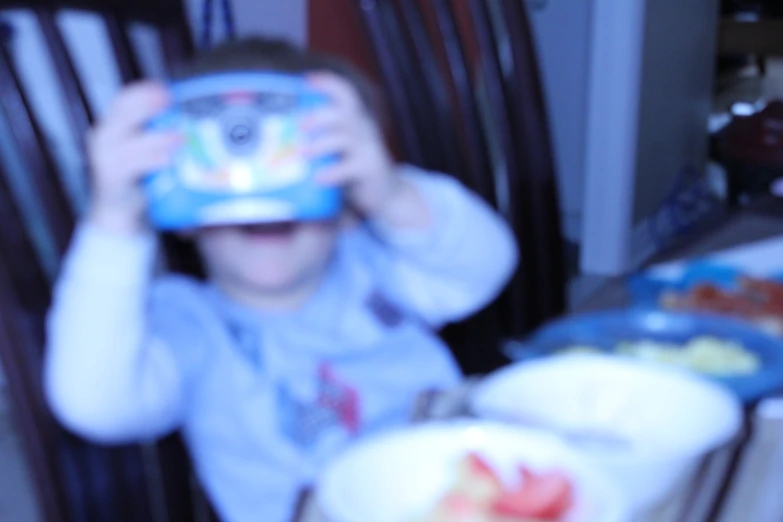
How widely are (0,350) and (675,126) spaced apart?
2.74 meters

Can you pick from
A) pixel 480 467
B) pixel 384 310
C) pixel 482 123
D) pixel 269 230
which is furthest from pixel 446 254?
pixel 480 467

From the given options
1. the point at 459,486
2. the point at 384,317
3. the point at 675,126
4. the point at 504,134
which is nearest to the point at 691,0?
the point at 675,126

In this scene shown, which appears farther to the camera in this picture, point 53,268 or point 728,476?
point 53,268

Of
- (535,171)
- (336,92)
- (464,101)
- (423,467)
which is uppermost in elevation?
(336,92)

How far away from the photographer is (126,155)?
662mm

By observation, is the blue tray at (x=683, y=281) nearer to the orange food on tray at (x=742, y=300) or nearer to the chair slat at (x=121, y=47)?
→ the orange food on tray at (x=742, y=300)

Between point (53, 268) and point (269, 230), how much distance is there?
18 cm

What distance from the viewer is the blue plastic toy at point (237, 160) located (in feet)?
1.92

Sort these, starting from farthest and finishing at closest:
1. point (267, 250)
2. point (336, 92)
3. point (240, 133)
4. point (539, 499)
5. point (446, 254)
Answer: point (446, 254) < point (267, 250) < point (336, 92) < point (240, 133) < point (539, 499)

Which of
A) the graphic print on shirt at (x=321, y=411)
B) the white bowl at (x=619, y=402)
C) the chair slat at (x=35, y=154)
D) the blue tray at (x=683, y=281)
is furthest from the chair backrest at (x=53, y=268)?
the blue tray at (x=683, y=281)

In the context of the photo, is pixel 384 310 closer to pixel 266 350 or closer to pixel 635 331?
pixel 266 350

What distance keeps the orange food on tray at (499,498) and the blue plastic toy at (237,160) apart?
19 cm

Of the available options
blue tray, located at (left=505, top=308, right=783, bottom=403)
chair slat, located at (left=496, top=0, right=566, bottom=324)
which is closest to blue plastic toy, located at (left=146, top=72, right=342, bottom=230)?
blue tray, located at (left=505, top=308, right=783, bottom=403)

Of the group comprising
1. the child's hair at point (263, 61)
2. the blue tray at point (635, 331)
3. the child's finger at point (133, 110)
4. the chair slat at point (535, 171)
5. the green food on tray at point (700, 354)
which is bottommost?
the chair slat at point (535, 171)
